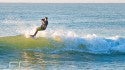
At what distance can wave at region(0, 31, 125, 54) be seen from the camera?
97.6ft

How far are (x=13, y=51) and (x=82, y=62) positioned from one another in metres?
5.12

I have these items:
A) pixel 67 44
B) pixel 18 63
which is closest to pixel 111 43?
pixel 67 44

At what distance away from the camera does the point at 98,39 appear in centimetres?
3106

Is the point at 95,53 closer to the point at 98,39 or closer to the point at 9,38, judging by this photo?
the point at 98,39

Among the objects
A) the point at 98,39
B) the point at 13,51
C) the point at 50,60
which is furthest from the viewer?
the point at 98,39

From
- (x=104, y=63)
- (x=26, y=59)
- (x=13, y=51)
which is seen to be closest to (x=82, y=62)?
(x=104, y=63)

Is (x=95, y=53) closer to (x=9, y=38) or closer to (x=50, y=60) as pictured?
(x=50, y=60)

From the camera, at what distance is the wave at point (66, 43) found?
97.6 ft

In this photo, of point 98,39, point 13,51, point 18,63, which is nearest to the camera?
point 18,63

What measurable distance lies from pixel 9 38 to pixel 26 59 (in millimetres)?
5064

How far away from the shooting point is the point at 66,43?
3011cm

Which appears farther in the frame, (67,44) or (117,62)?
(67,44)

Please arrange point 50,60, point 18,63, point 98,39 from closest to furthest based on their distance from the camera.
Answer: point 18,63 → point 50,60 → point 98,39

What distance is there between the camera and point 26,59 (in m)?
26.5
